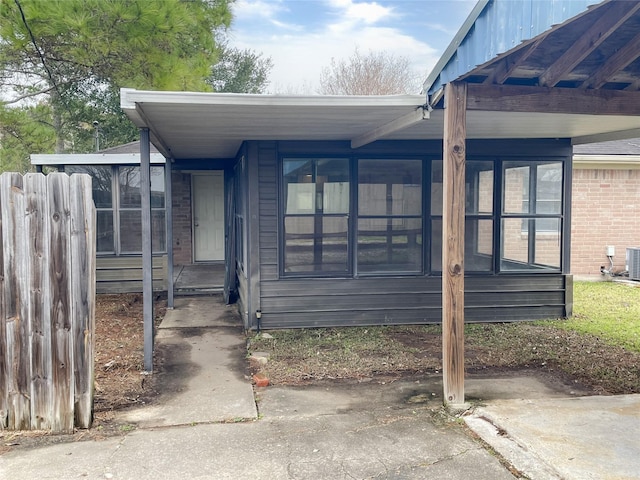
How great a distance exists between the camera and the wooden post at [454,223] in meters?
4.17

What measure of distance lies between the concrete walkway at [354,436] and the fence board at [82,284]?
1.45ft

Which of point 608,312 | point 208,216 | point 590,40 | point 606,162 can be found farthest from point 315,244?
point 606,162

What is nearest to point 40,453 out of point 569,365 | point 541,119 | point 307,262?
point 307,262

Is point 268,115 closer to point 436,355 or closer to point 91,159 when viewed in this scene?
point 436,355

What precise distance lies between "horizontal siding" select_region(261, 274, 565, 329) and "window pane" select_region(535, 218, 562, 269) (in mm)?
204

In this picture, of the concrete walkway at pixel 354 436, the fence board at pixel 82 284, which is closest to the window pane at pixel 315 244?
the concrete walkway at pixel 354 436

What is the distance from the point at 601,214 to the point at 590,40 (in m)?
→ 9.42

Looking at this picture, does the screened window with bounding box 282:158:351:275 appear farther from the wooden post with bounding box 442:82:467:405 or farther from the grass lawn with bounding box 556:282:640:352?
the grass lawn with bounding box 556:282:640:352

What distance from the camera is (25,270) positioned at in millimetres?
3654

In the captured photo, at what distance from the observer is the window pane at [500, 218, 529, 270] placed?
733 centimetres

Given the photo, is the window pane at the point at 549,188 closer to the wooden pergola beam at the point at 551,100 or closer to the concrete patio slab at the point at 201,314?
the wooden pergola beam at the point at 551,100

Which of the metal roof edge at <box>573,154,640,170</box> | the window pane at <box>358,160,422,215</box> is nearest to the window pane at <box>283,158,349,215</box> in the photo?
the window pane at <box>358,160,422,215</box>

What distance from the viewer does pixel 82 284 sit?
373 cm

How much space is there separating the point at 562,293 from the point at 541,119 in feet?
9.47
